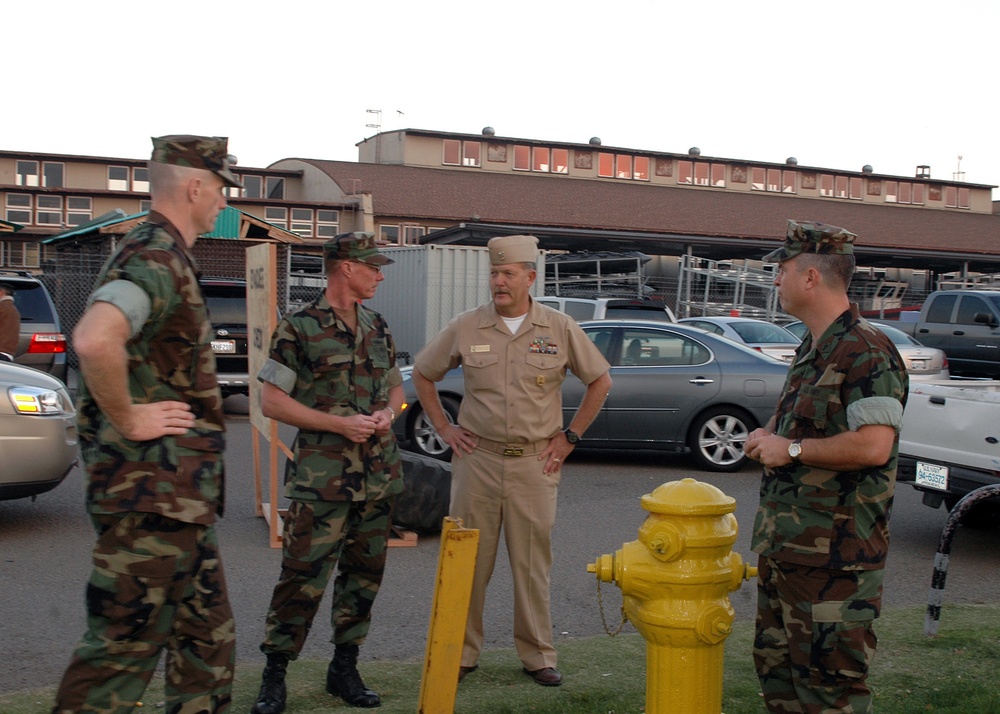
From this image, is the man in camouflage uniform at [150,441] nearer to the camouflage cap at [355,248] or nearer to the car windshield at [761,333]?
the camouflage cap at [355,248]

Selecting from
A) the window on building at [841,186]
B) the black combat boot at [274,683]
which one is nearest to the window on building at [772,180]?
the window on building at [841,186]

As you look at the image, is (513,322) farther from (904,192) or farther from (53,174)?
(904,192)

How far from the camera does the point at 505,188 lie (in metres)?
37.0

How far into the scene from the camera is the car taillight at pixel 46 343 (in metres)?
13.3

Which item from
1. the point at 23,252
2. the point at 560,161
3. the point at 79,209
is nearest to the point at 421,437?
the point at 23,252

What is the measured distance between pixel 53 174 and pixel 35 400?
1322 inches

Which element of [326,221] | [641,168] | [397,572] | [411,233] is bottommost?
[397,572]

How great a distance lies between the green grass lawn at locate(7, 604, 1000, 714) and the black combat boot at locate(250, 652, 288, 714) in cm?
7

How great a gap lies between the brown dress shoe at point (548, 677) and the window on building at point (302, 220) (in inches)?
1208

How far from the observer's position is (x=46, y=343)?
13422 millimetres

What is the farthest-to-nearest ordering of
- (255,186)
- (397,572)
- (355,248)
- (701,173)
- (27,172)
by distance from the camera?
1. (701,173)
2. (255,186)
3. (27,172)
4. (397,572)
5. (355,248)

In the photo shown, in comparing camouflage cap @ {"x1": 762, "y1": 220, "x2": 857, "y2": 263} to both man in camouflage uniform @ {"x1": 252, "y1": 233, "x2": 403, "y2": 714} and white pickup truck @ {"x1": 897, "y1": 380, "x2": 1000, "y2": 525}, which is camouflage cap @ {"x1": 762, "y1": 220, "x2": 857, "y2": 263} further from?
white pickup truck @ {"x1": 897, "y1": 380, "x2": 1000, "y2": 525}

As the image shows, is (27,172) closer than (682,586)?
No

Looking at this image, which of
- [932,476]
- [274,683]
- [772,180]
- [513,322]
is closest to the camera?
[274,683]
